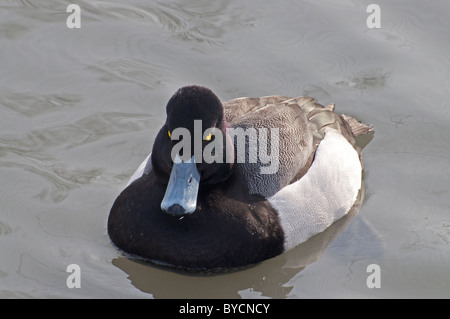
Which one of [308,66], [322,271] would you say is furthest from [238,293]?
[308,66]

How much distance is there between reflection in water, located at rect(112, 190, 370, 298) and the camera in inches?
277

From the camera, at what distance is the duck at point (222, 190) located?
273 inches

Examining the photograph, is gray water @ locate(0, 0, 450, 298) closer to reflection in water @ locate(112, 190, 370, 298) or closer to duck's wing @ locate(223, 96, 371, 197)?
reflection in water @ locate(112, 190, 370, 298)

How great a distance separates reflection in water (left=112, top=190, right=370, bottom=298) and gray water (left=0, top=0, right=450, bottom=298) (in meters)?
0.01

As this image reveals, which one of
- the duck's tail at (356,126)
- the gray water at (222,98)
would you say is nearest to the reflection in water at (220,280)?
the gray water at (222,98)

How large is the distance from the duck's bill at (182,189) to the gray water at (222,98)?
60 cm

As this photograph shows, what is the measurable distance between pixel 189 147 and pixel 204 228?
0.64 metres

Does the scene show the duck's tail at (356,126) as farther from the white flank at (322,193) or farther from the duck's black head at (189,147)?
the duck's black head at (189,147)

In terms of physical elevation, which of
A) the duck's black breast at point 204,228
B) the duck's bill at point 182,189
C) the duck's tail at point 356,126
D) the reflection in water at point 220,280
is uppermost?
the duck's tail at point 356,126

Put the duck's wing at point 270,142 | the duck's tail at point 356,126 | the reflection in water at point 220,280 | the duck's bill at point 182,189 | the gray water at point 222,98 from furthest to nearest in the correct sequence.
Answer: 1. the duck's tail at point 356,126
2. the duck's wing at point 270,142
3. the gray water at point 222,98
4. the reflection in water at point 220,280
5. the duck's bill at point 182,189

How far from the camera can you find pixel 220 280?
23.4 ft

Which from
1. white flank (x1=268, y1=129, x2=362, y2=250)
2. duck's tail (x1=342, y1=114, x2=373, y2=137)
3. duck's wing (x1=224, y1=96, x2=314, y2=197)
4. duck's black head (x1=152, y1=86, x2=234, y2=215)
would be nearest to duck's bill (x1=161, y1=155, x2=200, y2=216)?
duck's black head (x1=152, y1=86, x2=234, y2=215)

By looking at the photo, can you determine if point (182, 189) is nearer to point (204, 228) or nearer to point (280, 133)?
point (204, 228)
